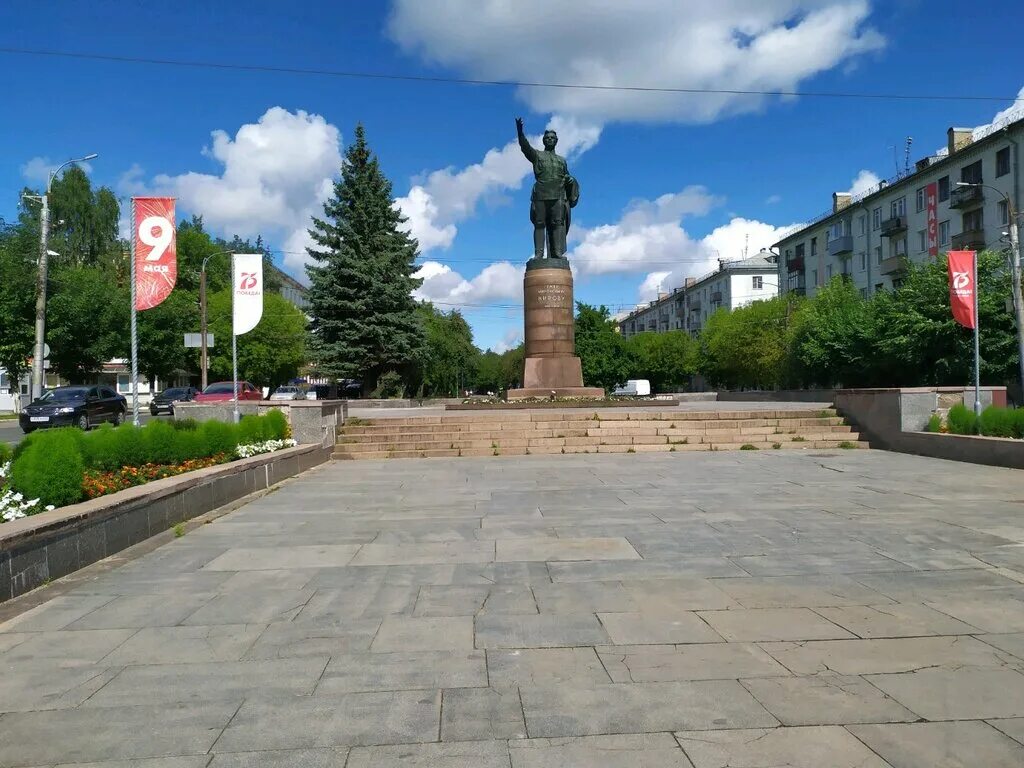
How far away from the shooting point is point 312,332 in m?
38.0

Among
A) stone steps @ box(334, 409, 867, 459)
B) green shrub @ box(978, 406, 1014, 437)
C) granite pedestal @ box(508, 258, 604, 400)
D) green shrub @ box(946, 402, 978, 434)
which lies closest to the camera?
green shrub @ box(978, 406, 1014, 437)

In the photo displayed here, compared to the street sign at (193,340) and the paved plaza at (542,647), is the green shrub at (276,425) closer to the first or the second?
the paved plaza at (542,647)

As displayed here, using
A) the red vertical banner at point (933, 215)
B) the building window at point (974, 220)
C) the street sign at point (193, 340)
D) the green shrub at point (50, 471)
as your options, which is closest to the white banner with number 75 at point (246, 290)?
the green shrub at point (50, 471)

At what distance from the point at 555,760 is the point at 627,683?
0.84m

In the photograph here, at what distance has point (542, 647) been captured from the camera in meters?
4.45

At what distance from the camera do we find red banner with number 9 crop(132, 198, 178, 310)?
12703 mm

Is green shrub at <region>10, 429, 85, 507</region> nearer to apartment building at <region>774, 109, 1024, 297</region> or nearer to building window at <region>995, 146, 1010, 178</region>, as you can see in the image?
apartment building at <region>774, 109, 1024, 297</region>

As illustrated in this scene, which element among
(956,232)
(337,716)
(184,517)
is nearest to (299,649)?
(337,716)

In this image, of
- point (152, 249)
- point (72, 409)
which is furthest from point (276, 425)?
point (72, 409)

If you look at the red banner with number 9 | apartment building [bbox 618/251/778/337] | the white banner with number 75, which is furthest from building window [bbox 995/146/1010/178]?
the red banner with number 9

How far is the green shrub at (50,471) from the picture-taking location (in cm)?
667

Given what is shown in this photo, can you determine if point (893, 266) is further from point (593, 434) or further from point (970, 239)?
point (593, 434)

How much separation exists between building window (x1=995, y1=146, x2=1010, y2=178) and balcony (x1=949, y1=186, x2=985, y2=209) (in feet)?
4.13

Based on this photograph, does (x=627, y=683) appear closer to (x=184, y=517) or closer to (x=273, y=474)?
(x=184, y=517)
